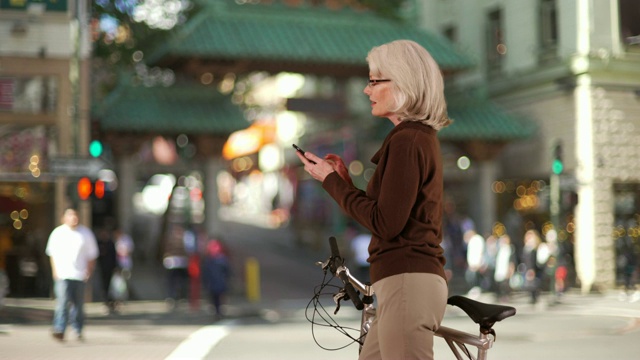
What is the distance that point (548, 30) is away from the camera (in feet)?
87.7

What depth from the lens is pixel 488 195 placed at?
1166 inches

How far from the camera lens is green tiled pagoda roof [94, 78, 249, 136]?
83.4 ft

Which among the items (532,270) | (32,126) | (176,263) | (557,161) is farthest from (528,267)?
(32,126)

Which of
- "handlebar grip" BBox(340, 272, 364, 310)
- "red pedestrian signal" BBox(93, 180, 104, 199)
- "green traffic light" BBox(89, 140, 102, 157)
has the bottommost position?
"handlebar grip" BBox(340, 272, 364, 310)

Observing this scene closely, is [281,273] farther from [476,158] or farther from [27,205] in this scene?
[27,205]

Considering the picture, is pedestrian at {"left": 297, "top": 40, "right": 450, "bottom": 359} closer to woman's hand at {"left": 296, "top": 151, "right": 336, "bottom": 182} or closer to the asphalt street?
woman's hand at {"left": 296, "top": 151, "right": 336, "bottom": 182}

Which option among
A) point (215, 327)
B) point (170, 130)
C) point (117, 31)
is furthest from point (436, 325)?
point (117, 31)

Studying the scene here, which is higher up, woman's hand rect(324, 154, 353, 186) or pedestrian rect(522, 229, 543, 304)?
woman's hand rect(324, 154, 353, 186)

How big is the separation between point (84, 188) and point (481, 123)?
1325 cm

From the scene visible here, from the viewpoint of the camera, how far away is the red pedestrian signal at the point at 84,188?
19.4 meters

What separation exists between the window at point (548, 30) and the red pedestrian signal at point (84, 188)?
513 inches

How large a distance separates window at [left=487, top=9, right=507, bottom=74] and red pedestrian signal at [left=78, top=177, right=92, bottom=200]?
48.0ft

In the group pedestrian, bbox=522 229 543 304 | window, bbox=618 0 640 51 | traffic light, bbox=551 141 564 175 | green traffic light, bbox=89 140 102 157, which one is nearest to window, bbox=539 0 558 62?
traffic light, bbox=551 141 564 175

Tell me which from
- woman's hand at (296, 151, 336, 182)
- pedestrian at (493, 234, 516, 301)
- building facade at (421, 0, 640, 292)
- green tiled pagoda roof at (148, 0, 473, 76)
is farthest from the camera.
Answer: green tiled pagoda roof at (148, 0, 473, 76)
